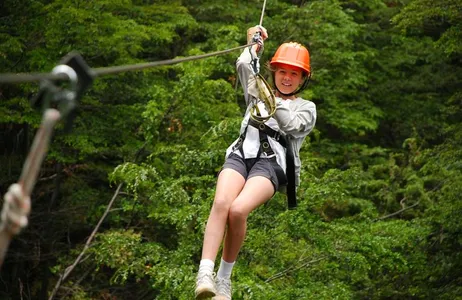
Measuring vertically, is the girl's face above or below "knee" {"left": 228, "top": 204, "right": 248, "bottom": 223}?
above

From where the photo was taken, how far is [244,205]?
15.5 feet

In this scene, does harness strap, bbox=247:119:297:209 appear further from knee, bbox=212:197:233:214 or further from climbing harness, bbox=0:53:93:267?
climbing harness, bbox=0:53:93:267

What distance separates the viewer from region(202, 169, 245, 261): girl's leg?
4.67 metres

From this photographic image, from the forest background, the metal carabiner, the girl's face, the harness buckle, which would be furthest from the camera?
the forest background

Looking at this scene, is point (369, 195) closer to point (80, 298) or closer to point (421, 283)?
point (421, 283)

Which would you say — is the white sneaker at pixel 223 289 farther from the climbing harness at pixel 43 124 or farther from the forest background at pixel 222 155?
the climbing harness at pixel 43 124

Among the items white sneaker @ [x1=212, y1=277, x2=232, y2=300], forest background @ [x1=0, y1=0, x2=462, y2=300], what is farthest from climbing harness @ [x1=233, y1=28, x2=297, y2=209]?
forest background @ [x1=0, y1=0, x2=462, y2=300]

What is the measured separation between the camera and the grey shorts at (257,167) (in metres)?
4.90

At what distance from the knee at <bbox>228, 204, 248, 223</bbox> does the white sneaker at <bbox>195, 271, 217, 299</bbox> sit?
351 millimetres

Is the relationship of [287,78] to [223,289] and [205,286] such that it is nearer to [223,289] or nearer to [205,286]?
[223,289]

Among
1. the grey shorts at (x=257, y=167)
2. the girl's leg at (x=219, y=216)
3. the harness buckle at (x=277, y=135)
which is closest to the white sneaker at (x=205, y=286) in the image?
the girl's leg at (x=219, y=216)

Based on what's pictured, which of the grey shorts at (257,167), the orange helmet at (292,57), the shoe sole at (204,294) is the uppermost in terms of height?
the orange helmet at (292,57)

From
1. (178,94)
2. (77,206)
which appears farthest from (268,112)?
(77,206)

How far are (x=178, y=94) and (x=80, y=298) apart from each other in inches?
117
